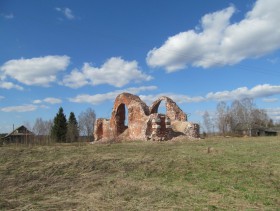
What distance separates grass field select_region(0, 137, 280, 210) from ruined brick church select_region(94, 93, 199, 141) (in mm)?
14963

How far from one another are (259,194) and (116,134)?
89.9ft

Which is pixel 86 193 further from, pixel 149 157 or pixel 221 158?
pixel 221 158

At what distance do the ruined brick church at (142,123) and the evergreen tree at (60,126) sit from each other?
313 inches

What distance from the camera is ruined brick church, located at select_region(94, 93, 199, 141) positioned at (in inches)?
1133

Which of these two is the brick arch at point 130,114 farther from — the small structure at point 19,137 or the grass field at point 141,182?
the grass field at point 141,182

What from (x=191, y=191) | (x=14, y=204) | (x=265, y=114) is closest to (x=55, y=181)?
(x=14, y=204)

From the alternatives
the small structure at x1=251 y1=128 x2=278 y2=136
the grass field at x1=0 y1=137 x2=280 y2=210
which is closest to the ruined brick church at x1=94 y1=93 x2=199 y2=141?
the grass field at x1=0 y1=137 x2=280 y2=210

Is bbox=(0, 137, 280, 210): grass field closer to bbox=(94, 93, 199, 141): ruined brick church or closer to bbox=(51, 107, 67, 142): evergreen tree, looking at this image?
bbox=(94, 93, 199, 141): ruined brick church

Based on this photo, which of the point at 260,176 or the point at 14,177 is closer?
the point at 260,176

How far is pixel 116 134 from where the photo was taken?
3491 centimetres

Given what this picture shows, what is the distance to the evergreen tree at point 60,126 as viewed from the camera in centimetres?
4275

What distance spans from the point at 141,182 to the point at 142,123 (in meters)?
20.9

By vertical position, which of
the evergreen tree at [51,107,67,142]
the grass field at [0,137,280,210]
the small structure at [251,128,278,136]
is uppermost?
the evergreen tree at [51,107,67,142]

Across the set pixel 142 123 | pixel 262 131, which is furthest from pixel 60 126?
pixel 262 131
